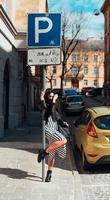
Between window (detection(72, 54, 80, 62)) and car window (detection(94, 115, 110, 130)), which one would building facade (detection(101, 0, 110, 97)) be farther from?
car window (detection(94, 115, 110, 130))

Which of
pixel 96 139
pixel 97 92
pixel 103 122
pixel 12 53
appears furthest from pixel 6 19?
pixel 97 92

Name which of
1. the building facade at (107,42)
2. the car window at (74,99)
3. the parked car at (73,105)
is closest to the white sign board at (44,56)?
the parked car at (73,105)

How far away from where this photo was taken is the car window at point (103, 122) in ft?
37.1

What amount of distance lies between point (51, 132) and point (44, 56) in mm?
1445

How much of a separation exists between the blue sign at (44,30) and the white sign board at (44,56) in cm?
10

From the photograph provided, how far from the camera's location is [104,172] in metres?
11.3

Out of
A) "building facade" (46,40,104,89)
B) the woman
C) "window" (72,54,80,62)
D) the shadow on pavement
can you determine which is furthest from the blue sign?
"building facade" (46,40,104,89)

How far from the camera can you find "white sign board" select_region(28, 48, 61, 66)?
30.6ft

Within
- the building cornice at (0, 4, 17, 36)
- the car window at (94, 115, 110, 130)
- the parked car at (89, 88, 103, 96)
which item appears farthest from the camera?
the parked car at (89, 88, 103, 96)

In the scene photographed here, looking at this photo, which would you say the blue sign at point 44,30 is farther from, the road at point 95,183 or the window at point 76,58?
the window at point 76,58

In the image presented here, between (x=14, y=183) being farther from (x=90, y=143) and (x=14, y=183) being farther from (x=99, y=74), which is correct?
(x=99, y=74)

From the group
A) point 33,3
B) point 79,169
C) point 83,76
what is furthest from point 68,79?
point 79,169

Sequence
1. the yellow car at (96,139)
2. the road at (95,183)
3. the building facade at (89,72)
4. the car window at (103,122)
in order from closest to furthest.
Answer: the road at (95,183) → the yellow car at (96,139) → the car window at (103,122) → the building facade at (89,72)

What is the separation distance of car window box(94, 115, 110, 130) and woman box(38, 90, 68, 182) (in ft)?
6.56
